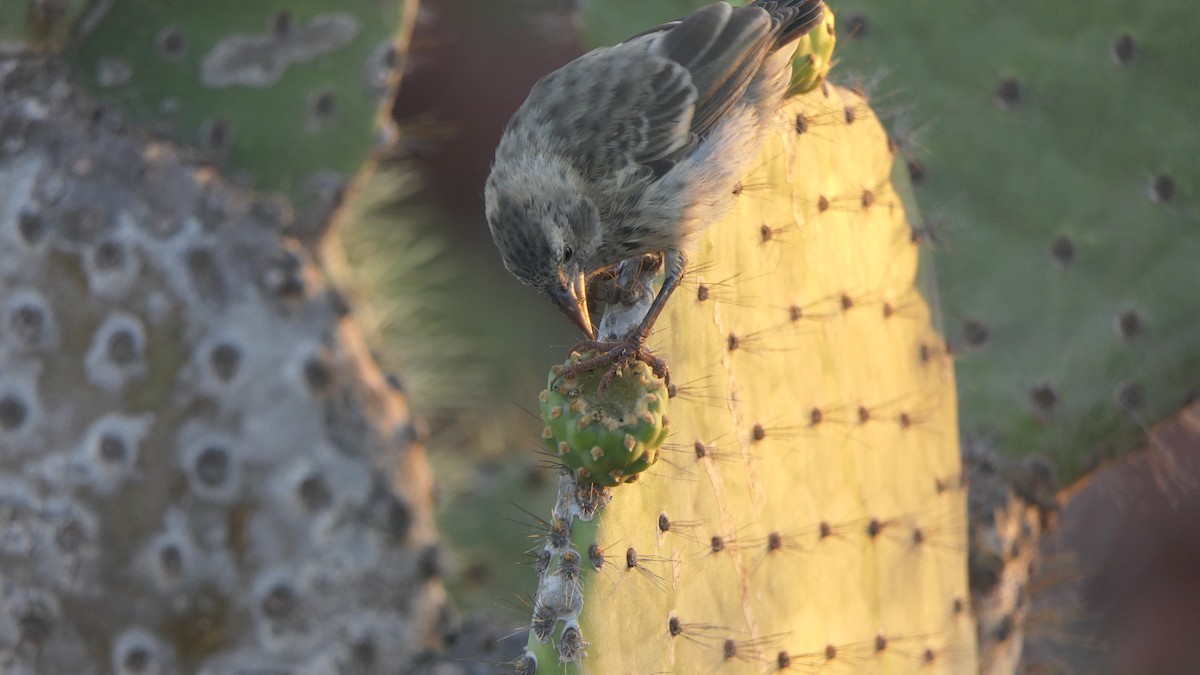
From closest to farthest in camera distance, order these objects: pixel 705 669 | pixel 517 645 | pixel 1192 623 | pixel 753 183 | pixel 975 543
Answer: pixel 705 669
pixel 753 183
pixel 517 645
pixel 975 543
pixel 1192 623

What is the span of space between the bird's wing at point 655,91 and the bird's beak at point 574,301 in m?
0.16

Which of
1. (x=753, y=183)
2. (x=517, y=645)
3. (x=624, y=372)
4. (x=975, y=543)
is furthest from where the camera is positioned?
(x=975, y=543)

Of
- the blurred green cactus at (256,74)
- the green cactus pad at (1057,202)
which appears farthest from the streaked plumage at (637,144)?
the blurred green cactus at (256,74)

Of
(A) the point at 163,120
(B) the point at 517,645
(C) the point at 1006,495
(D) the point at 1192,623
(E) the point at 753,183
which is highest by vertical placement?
(A) the point at 163,120

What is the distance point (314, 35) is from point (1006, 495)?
54.7 inches

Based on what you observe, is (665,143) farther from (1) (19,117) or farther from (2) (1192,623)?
(2) (1192,623)

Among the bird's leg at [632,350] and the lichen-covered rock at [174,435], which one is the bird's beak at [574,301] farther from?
the lichen-covered rock at [174,435]

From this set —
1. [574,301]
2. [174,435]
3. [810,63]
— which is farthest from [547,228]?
[174,435]

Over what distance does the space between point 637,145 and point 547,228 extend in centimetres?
19

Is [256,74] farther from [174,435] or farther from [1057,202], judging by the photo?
[1057,202]

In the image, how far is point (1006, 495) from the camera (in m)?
2.30

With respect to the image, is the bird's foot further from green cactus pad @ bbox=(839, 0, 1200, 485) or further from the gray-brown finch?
green cactus pad @ bbox=(839, 0, 1200, 485)

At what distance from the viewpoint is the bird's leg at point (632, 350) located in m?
1.29

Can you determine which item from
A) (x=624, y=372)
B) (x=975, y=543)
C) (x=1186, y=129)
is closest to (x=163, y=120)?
(x=624, y=372)
